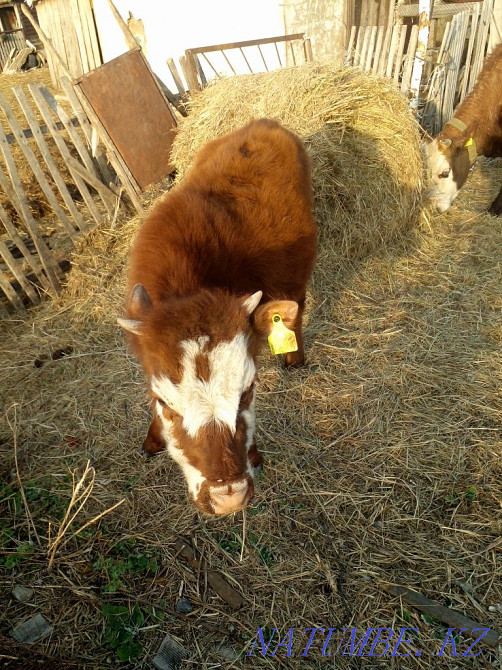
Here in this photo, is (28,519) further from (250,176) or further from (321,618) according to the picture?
(250,176)

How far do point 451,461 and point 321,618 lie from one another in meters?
1.46

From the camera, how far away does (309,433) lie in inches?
137

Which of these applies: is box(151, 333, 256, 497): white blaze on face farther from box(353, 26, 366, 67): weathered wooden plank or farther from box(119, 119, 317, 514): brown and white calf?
box(353, 26, 366, 67): weathered wooden plank

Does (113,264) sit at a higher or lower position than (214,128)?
lower

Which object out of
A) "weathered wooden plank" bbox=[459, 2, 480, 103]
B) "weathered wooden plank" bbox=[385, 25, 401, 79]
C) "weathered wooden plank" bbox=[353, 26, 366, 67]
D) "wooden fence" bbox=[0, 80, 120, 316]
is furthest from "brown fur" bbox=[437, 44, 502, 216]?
"wooden fence" bbox=[0, 80, 120, 316]

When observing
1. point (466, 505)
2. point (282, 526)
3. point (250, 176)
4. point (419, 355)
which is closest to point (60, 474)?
point (282, 526)

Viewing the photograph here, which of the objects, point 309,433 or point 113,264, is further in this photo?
point 113,264

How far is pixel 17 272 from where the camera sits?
489cm

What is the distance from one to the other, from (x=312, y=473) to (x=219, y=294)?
1.69 metres

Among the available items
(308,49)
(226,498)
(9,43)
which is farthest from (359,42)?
(9,43)

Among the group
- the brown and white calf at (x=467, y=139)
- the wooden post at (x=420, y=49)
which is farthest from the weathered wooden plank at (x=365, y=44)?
the brown and white calf at (x=467, y=139)

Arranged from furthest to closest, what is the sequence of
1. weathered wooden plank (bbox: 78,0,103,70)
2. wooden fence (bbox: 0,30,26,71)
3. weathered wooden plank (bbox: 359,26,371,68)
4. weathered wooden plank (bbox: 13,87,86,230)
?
wooden fence (bbox: 0,30,26,71), weathered wooden plank (bbox: 78,0,103,70), weathered wooden plank (bbox: 359,26,371,68), weathered wooden plank (bbox: 13,87,86,230)

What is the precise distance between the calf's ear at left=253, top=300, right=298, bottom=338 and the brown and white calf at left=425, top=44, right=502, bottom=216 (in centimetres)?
500

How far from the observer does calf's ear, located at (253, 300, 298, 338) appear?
221cm
